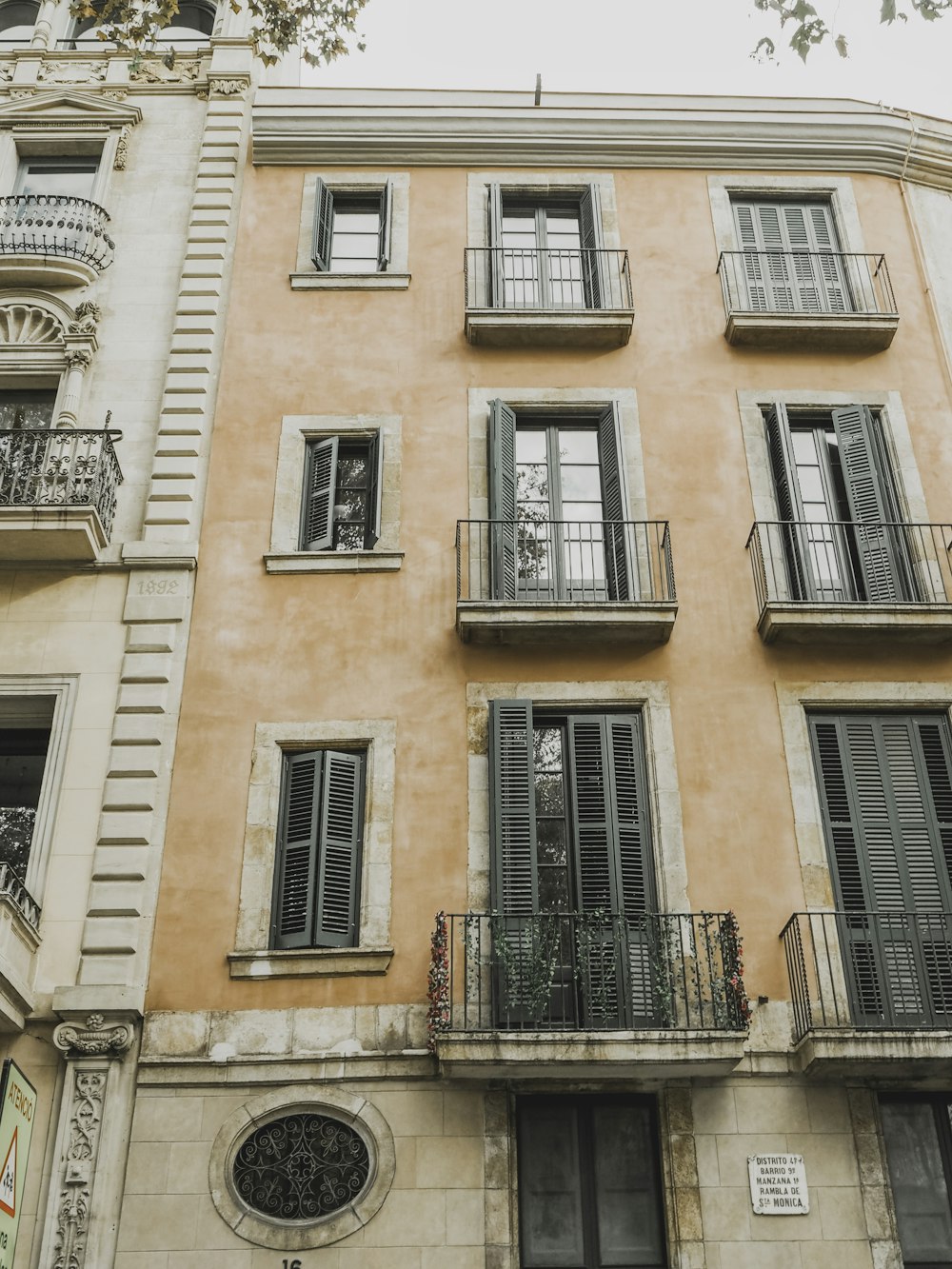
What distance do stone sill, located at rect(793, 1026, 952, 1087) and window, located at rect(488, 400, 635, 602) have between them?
493cm

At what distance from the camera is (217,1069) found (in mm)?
11180

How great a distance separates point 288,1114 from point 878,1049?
4916 mm

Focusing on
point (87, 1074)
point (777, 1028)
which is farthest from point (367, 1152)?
point (777, 1028)

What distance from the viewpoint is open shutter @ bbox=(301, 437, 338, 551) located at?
1434 centimetres

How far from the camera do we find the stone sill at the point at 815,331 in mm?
15375

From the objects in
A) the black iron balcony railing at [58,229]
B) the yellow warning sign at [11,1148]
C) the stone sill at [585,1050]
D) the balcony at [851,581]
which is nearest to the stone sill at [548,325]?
the balcony at [851,581]

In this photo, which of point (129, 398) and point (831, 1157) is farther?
point (129, 398)

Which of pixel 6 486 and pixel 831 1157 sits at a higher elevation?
pixel 6 486

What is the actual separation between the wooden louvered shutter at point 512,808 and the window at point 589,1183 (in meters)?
1.78

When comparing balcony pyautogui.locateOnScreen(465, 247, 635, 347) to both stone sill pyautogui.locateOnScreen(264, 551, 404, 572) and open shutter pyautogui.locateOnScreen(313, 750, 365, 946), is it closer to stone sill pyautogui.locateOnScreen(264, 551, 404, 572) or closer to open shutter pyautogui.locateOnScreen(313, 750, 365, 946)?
stone sill pyautogui.locateOnScreen(264, 551, 404, 572)

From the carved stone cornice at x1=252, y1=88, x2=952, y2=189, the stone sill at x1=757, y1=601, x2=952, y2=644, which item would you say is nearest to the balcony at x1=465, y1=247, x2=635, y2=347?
the carved stone cornice at x1=252, y1=88, x2=952, y2=189

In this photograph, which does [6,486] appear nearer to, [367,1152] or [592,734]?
[592,734]

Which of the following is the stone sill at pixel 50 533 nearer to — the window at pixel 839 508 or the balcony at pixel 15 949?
the balcony at pixel 15 949

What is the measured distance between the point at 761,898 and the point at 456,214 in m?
9.64
